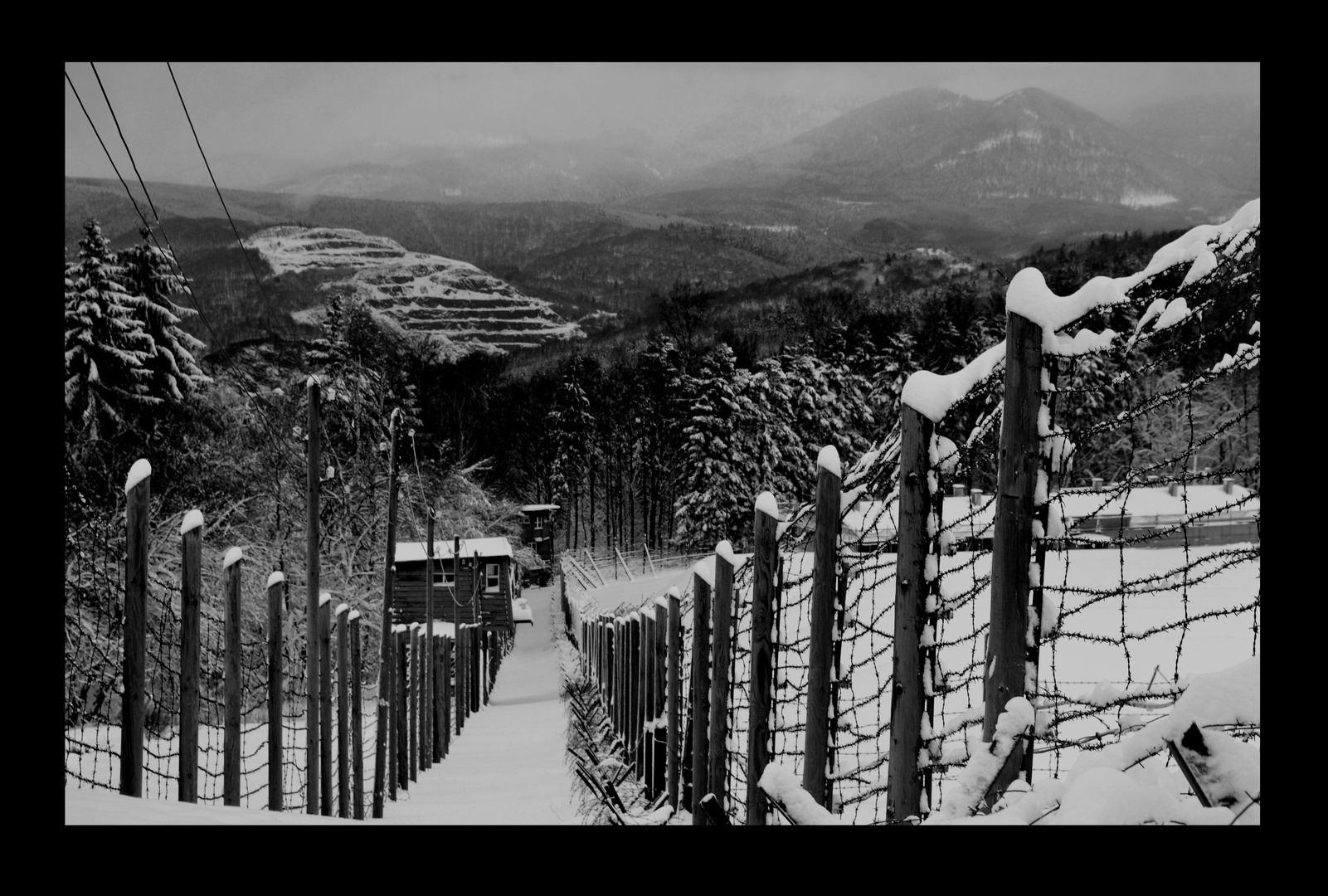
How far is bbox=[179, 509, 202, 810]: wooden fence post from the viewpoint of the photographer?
177 inches

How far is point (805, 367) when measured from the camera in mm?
41812

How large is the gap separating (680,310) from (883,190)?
13592 cm

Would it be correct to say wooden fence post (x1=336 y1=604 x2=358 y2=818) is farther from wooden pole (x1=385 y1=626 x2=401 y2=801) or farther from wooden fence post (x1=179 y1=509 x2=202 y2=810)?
wooden fence post (x1=179 y1=509 x2=202 y2=810)

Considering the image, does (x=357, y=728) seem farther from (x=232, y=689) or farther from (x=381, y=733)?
(x=232, y=689)

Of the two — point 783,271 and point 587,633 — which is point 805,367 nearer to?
point 587,633

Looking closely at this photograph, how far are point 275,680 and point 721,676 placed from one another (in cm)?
304

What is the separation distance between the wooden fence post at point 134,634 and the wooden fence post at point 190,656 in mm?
294

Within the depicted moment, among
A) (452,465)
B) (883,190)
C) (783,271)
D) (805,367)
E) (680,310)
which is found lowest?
(452,465)

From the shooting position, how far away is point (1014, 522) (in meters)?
2.49

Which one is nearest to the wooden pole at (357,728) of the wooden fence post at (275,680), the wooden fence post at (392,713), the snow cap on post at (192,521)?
the wooden fence post at (392,713)

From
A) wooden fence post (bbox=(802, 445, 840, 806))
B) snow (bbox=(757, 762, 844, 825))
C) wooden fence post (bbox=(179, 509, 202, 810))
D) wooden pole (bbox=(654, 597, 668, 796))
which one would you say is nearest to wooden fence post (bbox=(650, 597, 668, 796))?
wooden pole (bbox=(654, 597, 668, 796))

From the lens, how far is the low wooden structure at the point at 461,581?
116 ft

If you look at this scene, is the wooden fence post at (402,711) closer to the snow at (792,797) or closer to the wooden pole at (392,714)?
the wooden pole at (392,714)
